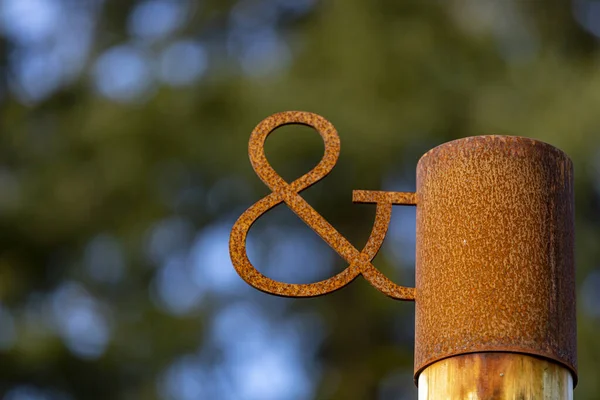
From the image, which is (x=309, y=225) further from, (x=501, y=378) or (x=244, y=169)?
(x=244, y=169)

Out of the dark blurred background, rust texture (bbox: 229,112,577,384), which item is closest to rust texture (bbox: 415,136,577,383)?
rust texture (bbox: 229,112,577,384)

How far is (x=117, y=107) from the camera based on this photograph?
714 cm

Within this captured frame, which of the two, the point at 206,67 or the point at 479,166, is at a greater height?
the point at 206,67

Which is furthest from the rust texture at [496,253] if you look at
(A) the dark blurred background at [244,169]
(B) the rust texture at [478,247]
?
(A) the dark blurred background at [244,169]

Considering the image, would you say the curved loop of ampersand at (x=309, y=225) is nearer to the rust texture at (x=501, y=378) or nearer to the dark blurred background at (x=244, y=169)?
the rust texture at (x=501, y=378)

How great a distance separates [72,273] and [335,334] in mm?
1457

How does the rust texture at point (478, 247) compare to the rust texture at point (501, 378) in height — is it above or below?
above

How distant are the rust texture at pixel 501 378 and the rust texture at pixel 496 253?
0.04 feet

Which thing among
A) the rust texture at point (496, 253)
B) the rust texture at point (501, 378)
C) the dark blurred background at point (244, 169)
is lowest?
the rust texture at point (501, 378)

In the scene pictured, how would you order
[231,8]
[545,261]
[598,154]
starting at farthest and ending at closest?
[231,8]
[598,154]
[545,261]

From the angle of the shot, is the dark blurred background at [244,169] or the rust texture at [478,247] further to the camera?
the dark blurred background at [244,169]

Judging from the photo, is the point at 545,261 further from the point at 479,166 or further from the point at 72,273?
the point at 72,273

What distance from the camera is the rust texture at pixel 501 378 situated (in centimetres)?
154

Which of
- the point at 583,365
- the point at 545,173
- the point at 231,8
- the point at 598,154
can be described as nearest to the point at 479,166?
the point at 545,173
